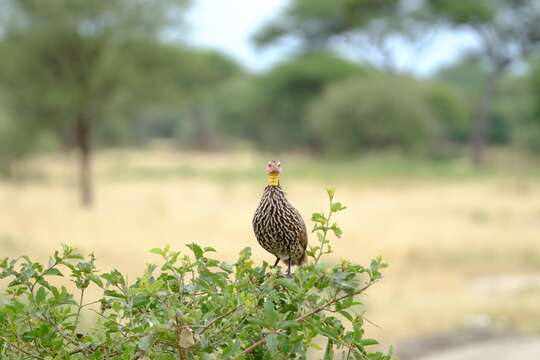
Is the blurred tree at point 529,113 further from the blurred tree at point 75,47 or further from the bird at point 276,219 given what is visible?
the bird at point 276,219

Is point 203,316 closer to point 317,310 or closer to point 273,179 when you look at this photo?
point 317,310

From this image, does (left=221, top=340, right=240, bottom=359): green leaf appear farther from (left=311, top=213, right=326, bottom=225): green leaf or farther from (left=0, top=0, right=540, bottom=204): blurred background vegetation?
(left=0, top=0, right=540, bottom=204): blurred background vegetation

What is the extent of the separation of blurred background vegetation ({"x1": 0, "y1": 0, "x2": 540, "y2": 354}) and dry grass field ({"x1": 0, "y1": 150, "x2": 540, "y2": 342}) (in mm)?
85

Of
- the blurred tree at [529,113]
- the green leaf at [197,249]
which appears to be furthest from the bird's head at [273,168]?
the blurred tree at [529,113]

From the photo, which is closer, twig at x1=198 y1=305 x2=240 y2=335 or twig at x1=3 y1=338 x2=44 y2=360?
twig at x1=198 y1=305 x2=240 y2=335

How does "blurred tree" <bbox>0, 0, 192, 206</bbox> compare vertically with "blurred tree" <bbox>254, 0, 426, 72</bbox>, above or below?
below

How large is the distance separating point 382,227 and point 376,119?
1590cm

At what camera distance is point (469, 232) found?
1695 cm

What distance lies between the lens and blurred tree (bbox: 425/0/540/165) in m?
33.5

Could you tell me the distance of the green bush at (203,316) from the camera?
204 cm

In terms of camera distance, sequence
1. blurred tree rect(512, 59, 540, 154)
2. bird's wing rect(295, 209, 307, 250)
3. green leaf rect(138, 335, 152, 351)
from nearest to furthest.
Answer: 1. green leaf rect(138, 335, 152, 351)
2. bird's wing rect(295, 209, 307, 250)
3. blurred tree rect(512, 59, 540, 154)

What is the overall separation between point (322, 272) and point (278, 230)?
3.16ft

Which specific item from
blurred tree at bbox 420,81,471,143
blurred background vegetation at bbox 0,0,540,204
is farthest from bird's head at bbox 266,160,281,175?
blurred tree at bbox 420,81,471,143

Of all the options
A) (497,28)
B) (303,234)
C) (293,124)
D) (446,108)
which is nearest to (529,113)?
(497,28)
